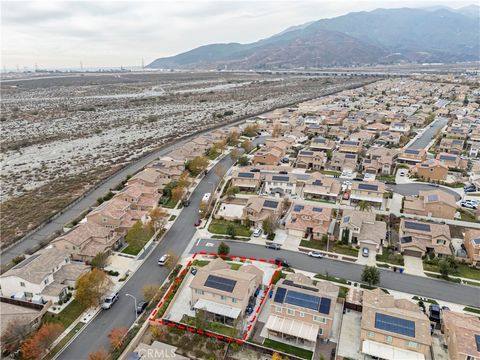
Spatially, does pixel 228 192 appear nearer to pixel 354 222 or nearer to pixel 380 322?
pixel 354 222

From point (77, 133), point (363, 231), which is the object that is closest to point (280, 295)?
point (363, 231)

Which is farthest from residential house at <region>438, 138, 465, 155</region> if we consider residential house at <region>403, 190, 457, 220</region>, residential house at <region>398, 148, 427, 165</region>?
residential house at <region>403, 190, 457, 220</region>

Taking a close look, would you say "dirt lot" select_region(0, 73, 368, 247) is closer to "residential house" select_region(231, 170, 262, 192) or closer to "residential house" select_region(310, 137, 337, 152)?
"residential house" select_region(231, 170, 262, 192)

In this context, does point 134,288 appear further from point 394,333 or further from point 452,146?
A: point 452,146

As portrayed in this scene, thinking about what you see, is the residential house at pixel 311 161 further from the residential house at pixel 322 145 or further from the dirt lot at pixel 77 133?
the dirt lot at pixel 77 133

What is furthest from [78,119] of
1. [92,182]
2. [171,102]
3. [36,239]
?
[36,239]

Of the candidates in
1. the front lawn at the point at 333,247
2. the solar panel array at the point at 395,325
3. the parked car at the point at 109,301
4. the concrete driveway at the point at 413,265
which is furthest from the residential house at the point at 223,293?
the concrete driveway at the point at 413,265

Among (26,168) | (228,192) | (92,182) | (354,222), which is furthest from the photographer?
(26,168)
